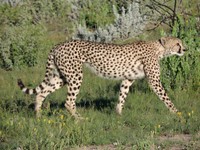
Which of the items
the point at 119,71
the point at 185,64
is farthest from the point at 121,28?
the point at 119,71

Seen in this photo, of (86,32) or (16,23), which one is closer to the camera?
(16,23)

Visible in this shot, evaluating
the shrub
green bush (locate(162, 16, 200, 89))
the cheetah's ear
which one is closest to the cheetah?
the cheetah's ear

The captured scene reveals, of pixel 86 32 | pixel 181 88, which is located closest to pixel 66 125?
pixel 181 88

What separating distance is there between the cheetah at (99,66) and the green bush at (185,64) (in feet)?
3.69

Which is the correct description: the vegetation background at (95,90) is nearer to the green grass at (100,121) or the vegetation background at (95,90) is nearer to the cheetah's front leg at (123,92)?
the green grass at (100,121)

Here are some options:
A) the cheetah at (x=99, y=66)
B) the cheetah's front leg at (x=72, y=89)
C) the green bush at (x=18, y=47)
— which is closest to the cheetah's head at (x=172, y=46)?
the cheetah at (x=99, y=66)

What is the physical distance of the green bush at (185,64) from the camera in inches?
392

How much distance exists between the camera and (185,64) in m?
9.94

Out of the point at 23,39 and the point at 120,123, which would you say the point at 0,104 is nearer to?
the point at 120,123

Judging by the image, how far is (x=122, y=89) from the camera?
896 centimetres

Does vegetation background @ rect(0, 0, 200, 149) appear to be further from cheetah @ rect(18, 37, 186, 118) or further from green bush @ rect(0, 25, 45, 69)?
cheetah @ rect(18, 37, 186, 118)

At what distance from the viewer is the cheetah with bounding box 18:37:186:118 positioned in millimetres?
8344

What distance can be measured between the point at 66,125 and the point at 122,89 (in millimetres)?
2085

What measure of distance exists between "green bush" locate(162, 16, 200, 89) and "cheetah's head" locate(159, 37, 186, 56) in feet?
2.66
